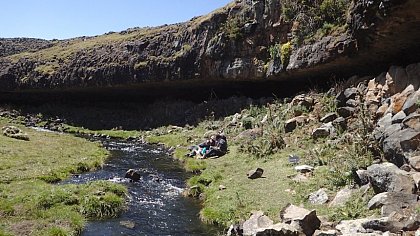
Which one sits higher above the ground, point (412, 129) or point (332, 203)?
point (412, 129)

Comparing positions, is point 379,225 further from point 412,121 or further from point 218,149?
point 218,149

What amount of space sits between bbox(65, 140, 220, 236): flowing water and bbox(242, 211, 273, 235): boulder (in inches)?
78.6

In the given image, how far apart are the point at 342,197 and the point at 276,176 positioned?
663 cm

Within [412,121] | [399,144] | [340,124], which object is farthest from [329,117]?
[399,144]

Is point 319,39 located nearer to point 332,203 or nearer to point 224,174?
point 224,174

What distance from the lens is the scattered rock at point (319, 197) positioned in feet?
58.0

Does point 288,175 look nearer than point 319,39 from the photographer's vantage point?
Yes

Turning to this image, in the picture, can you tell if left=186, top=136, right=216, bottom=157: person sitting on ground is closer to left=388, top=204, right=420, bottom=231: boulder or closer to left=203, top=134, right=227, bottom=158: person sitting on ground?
left=203, top=134, right=227, bottom=158: person sitting on ground

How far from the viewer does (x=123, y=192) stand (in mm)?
23000

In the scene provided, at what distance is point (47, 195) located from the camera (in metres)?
20.5

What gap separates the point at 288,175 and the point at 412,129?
716 centimetres

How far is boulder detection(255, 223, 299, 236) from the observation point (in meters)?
13.6

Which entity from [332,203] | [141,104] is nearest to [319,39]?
[332,203]

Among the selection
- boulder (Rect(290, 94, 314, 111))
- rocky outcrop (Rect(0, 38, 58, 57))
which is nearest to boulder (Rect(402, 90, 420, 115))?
boulder (Rect(290, 94, 314, 111))
